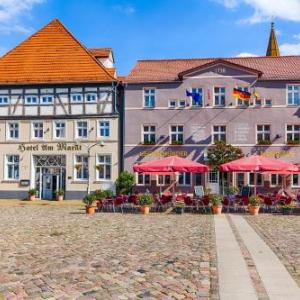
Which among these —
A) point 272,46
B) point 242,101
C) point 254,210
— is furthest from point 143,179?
point 272,46

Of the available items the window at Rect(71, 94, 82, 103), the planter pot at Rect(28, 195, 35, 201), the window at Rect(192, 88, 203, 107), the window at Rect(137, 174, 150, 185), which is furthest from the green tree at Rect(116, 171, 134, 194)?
the window at Rect(192, 88, 203, 107)

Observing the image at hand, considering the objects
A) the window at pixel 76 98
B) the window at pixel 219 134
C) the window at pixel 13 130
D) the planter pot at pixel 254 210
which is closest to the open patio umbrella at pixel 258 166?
the planter pot at pixel 254 210

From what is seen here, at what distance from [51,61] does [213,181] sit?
15239 mm

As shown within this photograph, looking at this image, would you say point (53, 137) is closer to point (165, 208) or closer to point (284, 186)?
point (165, 208)

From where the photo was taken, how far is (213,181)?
33.2 m

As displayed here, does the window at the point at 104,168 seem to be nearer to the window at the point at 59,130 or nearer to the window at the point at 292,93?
the window at the point at 59,130

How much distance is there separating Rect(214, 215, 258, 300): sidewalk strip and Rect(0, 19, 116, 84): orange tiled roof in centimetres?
2388

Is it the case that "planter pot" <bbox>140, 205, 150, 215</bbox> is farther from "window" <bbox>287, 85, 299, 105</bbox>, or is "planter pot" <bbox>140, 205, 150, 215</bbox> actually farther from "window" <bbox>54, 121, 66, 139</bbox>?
"window" <bbox>287, 85, 299, 105</bbox>

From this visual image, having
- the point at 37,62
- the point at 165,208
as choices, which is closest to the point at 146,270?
the point at 165,208

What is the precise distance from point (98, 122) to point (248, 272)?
88.2 feet

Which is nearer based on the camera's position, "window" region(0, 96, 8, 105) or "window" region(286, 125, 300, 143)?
"window" region(286, 125, 300, 143)

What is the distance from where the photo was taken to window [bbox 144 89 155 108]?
34344mm

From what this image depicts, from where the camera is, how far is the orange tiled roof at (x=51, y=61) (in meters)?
35.3

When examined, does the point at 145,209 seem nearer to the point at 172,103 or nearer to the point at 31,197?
the point at 172,103
